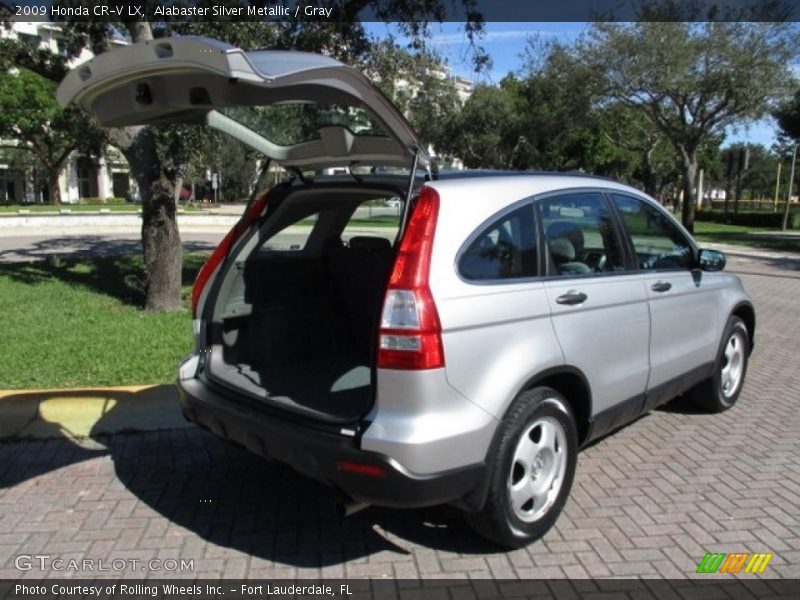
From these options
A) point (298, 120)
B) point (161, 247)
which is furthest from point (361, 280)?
point (161, 247)

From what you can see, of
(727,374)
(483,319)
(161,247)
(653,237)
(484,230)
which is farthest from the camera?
(161,247)

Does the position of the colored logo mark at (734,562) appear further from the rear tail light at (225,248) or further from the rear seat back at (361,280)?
the rear tail light at (225,248)

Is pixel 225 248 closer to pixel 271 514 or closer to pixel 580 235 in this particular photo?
pixel 271 514

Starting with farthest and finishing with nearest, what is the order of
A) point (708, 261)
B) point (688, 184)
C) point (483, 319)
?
point (688, 184) < point (708, 261) < point (483, 319)

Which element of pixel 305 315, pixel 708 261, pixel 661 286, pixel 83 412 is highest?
pixel 708 261

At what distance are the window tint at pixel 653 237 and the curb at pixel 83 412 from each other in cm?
326

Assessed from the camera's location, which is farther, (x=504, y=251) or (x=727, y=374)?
(x=727, y=374)

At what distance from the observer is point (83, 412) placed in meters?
4.94

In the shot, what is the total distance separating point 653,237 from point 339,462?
2.70 m

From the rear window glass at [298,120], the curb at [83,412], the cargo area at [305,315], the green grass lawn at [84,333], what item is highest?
the rear window glass at [298,120]

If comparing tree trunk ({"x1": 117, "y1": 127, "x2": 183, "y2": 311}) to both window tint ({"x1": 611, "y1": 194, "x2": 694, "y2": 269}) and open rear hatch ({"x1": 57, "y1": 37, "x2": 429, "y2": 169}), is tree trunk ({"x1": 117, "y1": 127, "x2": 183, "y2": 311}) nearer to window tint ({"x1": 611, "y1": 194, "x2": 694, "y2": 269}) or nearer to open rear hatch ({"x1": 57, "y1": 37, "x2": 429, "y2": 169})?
open rear hatch ({"x1": 57, "y1": 37, "x2": 429, "y2": 169})

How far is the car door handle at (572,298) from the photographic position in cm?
344

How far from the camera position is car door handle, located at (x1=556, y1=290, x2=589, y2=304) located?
135 inches

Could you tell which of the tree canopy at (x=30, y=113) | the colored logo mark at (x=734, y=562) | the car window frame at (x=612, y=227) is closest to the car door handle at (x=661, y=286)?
the car window frame at (x=612, y=227)
